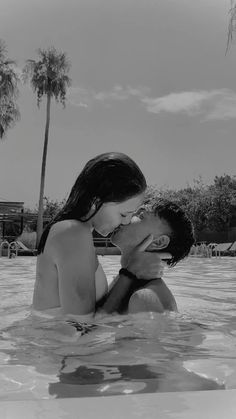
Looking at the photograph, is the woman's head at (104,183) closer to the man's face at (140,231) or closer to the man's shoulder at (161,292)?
the man's face at (140,231)

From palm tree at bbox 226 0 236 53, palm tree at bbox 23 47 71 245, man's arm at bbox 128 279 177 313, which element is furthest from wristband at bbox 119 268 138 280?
palm tree at bbox 23 47 71 245

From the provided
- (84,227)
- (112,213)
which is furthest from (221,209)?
(84,227)

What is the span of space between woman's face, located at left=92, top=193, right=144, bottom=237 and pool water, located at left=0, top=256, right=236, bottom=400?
19.2 inches

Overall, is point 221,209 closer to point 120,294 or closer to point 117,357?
point 120,294

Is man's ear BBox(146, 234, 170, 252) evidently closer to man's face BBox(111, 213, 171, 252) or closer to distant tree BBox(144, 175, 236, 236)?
man's face BBox(111, 213, 171, 252)

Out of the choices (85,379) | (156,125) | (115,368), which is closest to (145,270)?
(115,368)

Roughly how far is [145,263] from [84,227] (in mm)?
517

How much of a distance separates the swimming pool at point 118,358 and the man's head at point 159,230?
0.42 m

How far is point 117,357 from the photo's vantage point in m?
2.20

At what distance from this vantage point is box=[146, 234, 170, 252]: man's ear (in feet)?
9.95

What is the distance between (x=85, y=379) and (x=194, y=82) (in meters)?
41.8

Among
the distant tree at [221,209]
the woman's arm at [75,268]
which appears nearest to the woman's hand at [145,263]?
the woman's arm at [75,268]

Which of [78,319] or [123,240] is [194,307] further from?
[78,319]

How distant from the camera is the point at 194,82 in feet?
137
